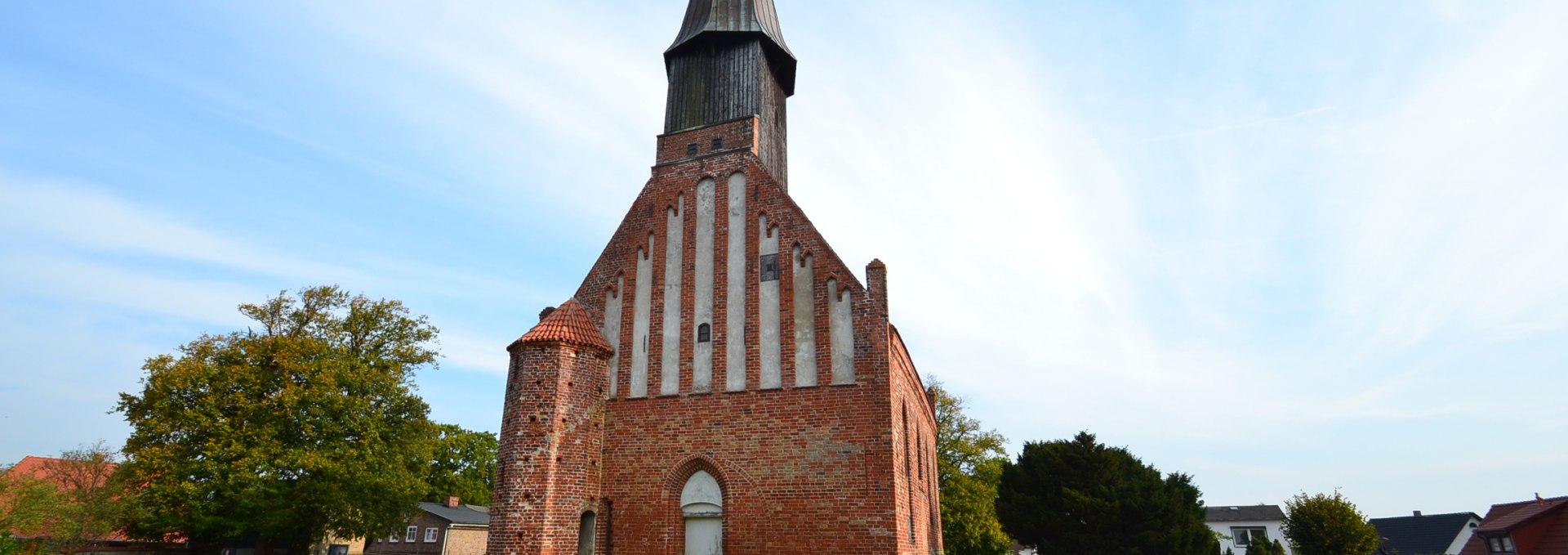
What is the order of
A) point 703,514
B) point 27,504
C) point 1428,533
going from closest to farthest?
point 703,514, point 27,504, point 1428,533

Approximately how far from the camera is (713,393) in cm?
1605

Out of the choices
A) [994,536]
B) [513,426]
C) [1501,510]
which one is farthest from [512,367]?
[1501,510]

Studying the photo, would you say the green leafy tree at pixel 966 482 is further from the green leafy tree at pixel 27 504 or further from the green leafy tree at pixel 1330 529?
the green leafy tree at pixel 27 504

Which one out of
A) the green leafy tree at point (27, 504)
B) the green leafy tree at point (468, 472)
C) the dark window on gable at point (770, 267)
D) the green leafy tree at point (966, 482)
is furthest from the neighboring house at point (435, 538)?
the dark window on gable at point (770, 267)

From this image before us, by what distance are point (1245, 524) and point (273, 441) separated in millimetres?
62787

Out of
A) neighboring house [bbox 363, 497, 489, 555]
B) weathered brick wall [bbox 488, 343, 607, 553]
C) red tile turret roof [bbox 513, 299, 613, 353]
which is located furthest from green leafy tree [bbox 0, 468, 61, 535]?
red tile turret roof [bbox 513, 299, 613, 353]

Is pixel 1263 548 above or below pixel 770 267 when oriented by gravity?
below

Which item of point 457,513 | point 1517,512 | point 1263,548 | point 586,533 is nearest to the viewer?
point 586,533

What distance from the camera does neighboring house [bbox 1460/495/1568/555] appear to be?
30.9 metres

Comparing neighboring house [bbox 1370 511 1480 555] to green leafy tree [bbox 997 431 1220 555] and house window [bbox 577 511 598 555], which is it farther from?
house window [bbox 577 511 598 555]

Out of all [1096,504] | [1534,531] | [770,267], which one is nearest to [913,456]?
[770,267]

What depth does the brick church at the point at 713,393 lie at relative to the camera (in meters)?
14.7

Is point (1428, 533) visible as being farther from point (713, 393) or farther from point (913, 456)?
point (713, 393)

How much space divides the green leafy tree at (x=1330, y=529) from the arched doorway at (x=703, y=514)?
1043 inches
